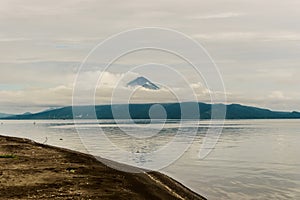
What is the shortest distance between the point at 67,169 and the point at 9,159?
275 inches

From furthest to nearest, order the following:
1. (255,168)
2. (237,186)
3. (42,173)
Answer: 1. (255,168)
2. (237,186)
3. (42,173)

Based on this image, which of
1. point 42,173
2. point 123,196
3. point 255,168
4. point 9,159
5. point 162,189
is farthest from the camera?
point 255,168

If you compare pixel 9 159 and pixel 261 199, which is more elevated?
pixel 9 159

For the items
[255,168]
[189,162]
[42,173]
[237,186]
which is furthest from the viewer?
[189,162]

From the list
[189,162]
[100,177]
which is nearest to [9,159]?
[100,177]

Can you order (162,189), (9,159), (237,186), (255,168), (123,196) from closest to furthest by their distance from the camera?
(123,196) < (162,189) < (9,159) < (237,186) < (255,168)

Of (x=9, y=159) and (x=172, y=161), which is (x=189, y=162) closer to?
(x=172, y=161)

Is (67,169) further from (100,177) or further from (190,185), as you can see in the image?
(190,185)

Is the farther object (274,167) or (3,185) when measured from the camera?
(274,167)

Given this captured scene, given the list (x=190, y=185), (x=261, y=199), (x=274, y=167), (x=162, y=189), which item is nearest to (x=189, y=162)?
(x=274, y=167)

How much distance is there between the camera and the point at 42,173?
32.0 meters

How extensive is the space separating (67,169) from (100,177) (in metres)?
4.06

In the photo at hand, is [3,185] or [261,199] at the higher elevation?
[3,185]

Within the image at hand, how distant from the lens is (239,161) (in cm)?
7125
